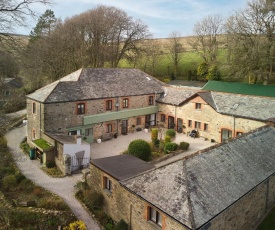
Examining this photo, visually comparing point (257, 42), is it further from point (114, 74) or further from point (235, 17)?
point (114, 74)

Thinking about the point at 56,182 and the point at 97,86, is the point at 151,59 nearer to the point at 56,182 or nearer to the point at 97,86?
the point at 97,86

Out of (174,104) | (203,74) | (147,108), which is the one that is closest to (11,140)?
(147,108)

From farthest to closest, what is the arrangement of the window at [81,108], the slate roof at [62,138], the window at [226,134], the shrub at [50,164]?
1. the window at [226,134]
2. the window at [81,108]
3. the shrub at [50,164]
4. the slate roof at [62,138]

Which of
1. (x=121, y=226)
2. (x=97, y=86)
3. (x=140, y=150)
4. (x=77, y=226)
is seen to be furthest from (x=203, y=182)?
(x=97, y=86)

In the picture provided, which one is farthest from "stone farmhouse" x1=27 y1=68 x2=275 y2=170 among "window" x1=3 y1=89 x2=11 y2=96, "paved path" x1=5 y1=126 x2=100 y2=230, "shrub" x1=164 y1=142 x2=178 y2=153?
"window" x1=3 y1=89 x2=11 y2=96

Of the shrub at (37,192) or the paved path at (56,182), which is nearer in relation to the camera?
the paved path at (56,182)

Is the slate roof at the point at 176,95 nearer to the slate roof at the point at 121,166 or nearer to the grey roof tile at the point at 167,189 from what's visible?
the slate roof at the point at 121,166

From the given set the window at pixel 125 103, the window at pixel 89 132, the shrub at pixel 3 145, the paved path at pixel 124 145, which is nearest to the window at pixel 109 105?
the window at pixel 125 103
